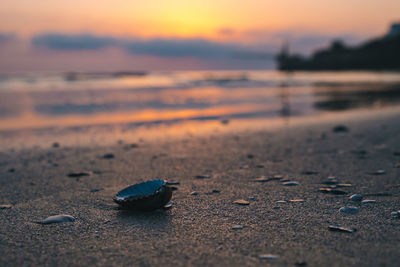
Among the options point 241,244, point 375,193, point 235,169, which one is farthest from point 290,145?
point 241,244

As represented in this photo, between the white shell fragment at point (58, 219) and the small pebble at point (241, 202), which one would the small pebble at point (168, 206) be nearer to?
the small pebble at point (241, 202)

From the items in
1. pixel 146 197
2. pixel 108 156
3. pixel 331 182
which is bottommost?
pixel 331 182

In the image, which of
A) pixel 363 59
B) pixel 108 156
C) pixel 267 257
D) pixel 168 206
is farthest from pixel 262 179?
pixel 363 59

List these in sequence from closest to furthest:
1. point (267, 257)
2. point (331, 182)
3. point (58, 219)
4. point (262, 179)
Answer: point (267, 257) → point (58, 219) → point (331, 182) → point (262, 179)

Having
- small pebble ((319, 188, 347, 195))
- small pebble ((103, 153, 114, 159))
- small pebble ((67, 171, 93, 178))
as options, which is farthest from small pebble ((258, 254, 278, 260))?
small pebble ((103, 153, 114, 159))

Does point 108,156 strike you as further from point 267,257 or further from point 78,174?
point 267,257

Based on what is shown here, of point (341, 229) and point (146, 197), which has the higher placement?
point (146, 197)

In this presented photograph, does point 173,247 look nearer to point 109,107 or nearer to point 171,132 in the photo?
point 171,132

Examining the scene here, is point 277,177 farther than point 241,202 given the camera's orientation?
Yes

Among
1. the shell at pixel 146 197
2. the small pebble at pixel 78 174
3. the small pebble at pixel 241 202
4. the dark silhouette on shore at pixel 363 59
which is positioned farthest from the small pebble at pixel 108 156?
the dark silhouette on shore at pixel 363 59
